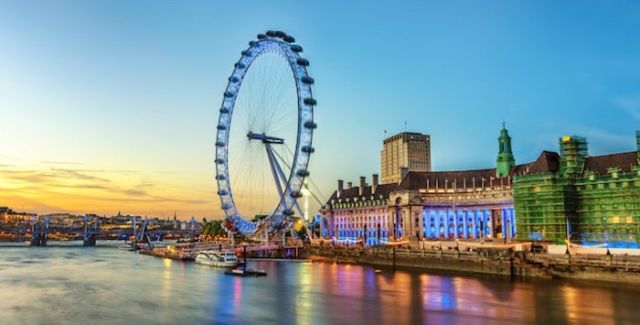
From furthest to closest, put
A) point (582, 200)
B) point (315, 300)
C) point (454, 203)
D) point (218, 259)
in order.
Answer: point (454, 203), point (218, 259), point (582, 200), point (315, 300)

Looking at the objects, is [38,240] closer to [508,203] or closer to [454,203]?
[454,203]

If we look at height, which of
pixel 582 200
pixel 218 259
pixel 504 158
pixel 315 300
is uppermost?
pixel 504 158

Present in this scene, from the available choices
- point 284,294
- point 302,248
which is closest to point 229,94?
point 302,248

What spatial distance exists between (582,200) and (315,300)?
49472 mm

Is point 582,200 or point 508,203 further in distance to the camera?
point 508,203

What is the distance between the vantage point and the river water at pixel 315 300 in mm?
38688

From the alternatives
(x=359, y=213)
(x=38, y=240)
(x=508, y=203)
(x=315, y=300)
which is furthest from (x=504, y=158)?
(x=38, y=240)

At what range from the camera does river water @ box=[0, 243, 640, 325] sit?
3869cm

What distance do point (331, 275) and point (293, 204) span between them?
21749 mm

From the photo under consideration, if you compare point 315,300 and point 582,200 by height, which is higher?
point 582,200

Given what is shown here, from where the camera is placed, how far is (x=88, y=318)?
40.7m

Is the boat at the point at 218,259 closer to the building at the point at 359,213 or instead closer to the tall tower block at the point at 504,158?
the building at the point at 359,213

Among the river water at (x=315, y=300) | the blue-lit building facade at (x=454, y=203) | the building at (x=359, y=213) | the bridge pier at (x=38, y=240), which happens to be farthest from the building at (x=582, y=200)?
the bridge pier at (x=38, y=240)

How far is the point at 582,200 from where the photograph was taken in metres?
79.7
